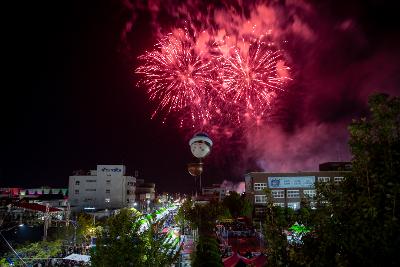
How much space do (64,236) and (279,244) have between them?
111 feet

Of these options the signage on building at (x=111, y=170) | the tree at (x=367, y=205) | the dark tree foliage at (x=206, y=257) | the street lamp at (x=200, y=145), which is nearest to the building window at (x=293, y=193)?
the street lamp at (x=200, y=145)

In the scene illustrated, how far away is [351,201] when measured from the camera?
475cm

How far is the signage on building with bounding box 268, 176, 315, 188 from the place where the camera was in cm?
5678

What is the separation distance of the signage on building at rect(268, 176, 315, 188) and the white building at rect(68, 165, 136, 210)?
119ft

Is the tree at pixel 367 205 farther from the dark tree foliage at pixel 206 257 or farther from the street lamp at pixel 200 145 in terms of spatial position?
the street lamp at pixel 200 145

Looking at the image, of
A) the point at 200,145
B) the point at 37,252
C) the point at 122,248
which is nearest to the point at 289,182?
the point at 200,145

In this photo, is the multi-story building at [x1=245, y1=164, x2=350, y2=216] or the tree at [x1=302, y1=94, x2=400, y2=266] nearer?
the tree at [x1=302, y1=94, x2=400, y2=266]

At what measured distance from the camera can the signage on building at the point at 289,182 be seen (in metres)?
56.8

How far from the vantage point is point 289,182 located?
2240 inches

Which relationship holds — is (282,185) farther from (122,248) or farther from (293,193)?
(122,248)

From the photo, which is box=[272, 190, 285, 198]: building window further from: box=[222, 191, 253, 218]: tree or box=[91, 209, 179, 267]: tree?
box=[91, 209, 179, 267]: tree

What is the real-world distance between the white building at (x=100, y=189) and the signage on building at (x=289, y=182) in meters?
36.3

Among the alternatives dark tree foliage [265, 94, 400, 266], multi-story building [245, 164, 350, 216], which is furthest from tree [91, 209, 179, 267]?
multi-story building [245, 164, 350, 216]

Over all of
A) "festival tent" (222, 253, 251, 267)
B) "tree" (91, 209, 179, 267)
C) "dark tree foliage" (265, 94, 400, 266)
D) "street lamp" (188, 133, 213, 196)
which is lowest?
"festival tent" (222, 253, 251, 267)
